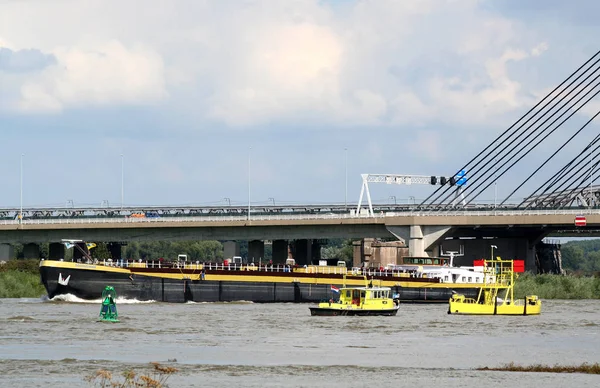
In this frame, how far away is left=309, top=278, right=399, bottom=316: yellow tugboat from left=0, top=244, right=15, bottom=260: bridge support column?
87047 mm

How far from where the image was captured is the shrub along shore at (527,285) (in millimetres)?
121312

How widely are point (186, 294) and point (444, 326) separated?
32454 millimetres

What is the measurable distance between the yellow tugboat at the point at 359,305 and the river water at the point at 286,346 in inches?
58.7

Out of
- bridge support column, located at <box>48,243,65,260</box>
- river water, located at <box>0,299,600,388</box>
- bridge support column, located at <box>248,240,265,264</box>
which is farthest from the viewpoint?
bridge support column, located at <box>48,243,65,260</box>

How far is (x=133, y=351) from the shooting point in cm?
5900

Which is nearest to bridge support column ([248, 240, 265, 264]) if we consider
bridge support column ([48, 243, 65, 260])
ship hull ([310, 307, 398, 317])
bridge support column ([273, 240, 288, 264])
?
bridge support column ([273, 240, 288, 264])

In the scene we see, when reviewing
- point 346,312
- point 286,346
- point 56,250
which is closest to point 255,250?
point 56,250

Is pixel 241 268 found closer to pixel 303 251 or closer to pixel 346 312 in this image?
pixel 346 312

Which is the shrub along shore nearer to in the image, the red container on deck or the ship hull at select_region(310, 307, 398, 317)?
the red container on deck

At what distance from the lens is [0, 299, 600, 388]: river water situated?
164 ft

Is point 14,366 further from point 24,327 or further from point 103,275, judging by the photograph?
point 103,275

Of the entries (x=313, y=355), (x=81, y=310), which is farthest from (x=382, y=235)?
(x=313, y=355)

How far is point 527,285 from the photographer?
439 feet

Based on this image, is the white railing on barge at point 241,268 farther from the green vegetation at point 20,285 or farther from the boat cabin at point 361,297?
the boat cabin at point 361,297
